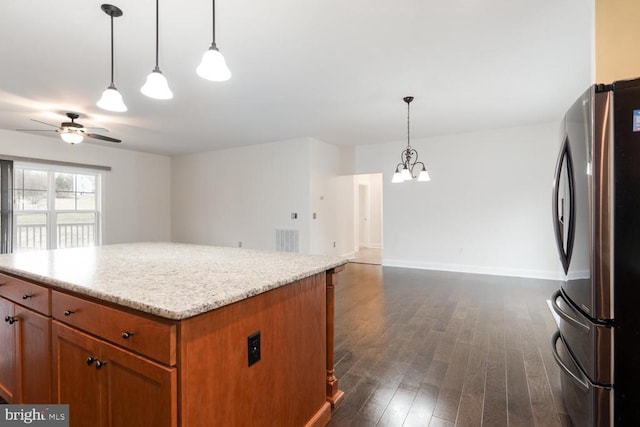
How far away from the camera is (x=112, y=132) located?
5.36m

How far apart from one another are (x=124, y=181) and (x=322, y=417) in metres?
7.03

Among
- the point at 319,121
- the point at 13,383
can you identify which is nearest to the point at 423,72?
the point at 319,121

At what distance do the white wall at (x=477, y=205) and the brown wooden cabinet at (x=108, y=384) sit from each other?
5.65 meters

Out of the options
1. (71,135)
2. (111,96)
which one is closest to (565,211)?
(111,96)

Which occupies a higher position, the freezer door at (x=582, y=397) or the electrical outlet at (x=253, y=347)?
the electrical outlet at (x=253, y=347)

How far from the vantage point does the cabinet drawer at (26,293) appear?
4.87ft

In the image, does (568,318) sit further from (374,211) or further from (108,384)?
(374,211)

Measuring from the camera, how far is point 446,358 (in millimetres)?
2488

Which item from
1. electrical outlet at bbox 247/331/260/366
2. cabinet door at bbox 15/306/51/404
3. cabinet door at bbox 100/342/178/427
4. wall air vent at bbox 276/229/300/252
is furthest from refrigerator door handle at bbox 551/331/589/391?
wall air vent at bbox 276/229/300/252

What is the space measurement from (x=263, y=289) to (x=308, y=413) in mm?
861

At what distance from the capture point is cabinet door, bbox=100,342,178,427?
3.26 feet

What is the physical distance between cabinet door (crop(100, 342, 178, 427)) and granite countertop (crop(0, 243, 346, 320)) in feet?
0.66

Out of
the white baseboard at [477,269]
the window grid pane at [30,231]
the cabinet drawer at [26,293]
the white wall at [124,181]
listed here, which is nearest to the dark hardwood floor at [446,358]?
the white baseboard at [477,269]

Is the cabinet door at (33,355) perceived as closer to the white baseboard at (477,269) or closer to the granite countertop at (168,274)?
the granite countertop at (168,274)
